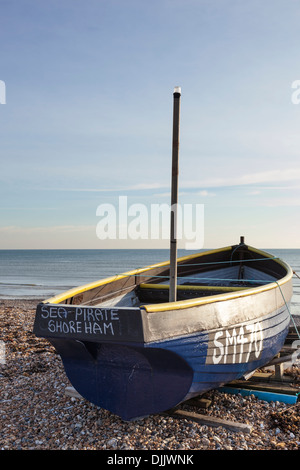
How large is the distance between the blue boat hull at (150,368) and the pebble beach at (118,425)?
1.17ft

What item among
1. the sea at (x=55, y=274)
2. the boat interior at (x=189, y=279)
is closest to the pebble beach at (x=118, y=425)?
the boat interior at (x=189, y=279)

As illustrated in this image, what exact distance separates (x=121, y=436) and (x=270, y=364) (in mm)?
3762

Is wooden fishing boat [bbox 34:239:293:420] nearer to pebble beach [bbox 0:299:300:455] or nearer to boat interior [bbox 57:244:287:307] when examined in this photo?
pebble beach [bbox 0:299:300:455]

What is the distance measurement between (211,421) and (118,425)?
127 centimetres

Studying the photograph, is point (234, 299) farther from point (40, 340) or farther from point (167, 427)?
point (40, 340)

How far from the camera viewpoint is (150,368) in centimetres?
488

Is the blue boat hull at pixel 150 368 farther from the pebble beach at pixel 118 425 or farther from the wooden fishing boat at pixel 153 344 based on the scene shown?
the pebble beach at pixel 118 425

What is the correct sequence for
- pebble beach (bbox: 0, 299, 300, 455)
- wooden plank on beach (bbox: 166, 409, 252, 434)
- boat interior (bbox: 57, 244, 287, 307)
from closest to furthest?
pebble beach (bbox: 0, 299, 300, 455)
wooden plank on beach (bbox: 166, 409, 252, 434)
boat interior (bbox: 57, 244, 287, 307)

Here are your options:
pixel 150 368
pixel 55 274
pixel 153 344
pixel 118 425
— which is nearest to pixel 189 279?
pixel 118 425

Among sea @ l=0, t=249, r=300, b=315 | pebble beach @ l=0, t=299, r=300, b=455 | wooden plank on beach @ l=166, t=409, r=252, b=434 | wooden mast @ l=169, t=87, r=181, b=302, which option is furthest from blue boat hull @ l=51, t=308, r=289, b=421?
sea @ l=0, t=249, r=300, b=315

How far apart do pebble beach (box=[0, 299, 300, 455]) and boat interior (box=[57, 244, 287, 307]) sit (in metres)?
1.66

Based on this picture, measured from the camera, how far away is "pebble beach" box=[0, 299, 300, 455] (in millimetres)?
4930

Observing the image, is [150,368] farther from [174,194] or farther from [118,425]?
[174,194]
